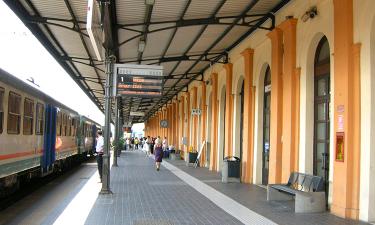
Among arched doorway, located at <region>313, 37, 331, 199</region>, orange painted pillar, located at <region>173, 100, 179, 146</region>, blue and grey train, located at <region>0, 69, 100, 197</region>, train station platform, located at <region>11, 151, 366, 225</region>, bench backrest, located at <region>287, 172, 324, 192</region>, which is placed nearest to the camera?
train station platform, located at <region>11, 151, 366, 225</region>

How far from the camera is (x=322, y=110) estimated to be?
11195mm

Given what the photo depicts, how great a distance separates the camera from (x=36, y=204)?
36.9ft

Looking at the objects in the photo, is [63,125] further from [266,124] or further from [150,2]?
[150,2]

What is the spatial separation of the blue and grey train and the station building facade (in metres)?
6.41

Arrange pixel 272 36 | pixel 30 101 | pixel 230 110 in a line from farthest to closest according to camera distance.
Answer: pixel 230 110, pixel 272 36, pixel 30 101

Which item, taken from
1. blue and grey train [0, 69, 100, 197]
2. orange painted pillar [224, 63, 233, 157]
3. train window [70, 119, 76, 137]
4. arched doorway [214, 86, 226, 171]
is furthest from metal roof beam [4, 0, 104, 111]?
arched doorway [214, 86, 226, 171]

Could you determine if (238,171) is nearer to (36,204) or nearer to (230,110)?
(230,110)

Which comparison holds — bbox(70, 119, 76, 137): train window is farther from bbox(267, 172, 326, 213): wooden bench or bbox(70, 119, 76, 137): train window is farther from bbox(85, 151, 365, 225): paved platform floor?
bbox(267, 172, 326, 213): wooden bench

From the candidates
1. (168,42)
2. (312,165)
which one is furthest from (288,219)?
(168,42)

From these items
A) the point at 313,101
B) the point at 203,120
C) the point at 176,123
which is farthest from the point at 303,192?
the point at 176,123

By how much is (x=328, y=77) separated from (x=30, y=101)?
719 cm

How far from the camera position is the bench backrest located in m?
10.1

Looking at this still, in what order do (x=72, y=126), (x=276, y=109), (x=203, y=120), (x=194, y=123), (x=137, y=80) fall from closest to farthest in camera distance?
(x=276, y=109) → (x=137, y=80) → (x=72, y=126) → (x=203, y=120) → (x=194, y=123)

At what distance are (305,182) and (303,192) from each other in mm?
915
